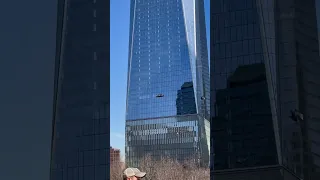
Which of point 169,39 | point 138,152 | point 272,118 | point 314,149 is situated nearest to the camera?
point 314,149

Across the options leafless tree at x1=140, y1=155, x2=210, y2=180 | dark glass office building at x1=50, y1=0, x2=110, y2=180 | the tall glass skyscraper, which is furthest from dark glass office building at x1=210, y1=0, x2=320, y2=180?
leafless tree at x1=140, y1=155, x2=210, y2=180

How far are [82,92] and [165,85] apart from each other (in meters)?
9.92

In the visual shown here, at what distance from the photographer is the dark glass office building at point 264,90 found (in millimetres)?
2166

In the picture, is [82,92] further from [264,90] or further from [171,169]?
[171,169]

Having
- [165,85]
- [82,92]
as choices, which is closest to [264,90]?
[82,92]

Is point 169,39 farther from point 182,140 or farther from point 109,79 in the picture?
point 109,79

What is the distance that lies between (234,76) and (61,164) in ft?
3.55

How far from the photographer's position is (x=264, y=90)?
2346 mm

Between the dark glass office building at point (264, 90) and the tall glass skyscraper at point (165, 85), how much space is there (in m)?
6.22

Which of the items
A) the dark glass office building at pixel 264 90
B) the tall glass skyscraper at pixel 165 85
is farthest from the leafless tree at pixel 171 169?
the dark glass office building at pixel 264 90

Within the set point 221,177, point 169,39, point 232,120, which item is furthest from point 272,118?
point 169,39

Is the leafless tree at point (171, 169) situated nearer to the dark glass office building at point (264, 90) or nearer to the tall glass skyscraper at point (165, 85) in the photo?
the tall glass skyscraper at point (165, 85)

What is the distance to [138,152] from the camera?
998cm

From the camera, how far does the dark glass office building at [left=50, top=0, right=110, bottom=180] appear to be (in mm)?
Answer: 2193
